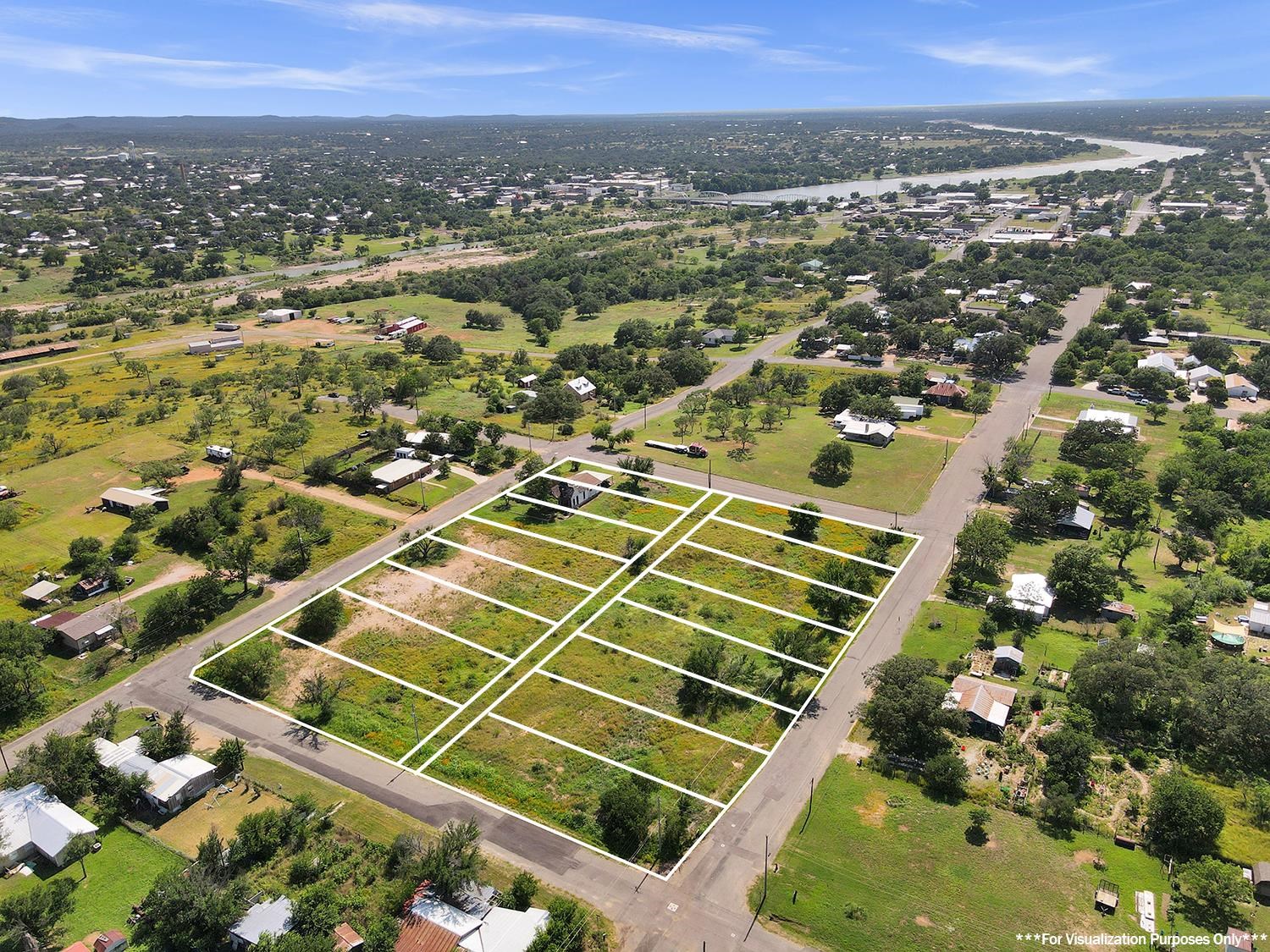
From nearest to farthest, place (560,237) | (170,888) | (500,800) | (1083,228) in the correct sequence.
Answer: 1. (170,888)
2. (500,800)
3. (1083,228)
4. (560,237)

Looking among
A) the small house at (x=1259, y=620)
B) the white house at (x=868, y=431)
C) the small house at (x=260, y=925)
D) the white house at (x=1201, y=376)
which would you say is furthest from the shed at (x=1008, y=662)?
the white house at (x=1201, y=376)

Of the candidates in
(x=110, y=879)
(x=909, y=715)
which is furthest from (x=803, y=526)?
(x=110, y=879)

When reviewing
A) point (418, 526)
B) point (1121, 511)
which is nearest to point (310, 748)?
point (418, 526)

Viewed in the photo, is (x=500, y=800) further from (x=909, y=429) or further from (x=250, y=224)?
(x=250, y=224)

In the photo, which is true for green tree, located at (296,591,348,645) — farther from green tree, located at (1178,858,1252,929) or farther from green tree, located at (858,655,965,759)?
green tree, located at (1178,858,1252,929)

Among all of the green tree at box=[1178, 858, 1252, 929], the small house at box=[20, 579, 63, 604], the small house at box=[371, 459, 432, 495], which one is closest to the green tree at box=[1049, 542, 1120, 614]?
the green tree at box=[1178, 858, 1252, 929]

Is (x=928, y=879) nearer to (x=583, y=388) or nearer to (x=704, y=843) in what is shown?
(x=704, y=843)
